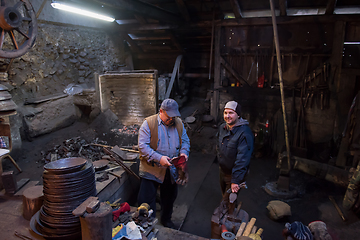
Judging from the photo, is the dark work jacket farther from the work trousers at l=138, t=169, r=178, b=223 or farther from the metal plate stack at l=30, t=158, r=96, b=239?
the metal plate stack at l=30, t=158, r=96, b=239

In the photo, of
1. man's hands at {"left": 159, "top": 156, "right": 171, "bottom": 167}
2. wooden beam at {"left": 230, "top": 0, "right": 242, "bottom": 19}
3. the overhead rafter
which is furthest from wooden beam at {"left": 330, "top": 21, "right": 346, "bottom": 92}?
man's hands at {"left": 159, "top": 156, "right": 171, "bottom": 167}

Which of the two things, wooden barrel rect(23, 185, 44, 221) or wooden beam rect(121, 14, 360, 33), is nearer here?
wooden barrel rect(23, 185, 44, 221)

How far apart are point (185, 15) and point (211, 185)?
18.7 feet

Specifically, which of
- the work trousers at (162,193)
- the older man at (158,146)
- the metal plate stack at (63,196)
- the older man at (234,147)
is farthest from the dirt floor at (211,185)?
the metal plate stack at (63,196)

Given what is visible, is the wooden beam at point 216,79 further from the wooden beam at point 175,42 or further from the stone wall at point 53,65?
the stone wall at point 53,65

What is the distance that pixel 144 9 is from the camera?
623cm

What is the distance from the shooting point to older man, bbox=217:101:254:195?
3.23m

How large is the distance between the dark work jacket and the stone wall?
17.6 feet

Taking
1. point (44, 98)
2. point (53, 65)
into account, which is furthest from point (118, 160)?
point (53, 65)

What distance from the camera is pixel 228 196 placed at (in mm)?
3436

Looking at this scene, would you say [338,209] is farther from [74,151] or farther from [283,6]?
[74,151]

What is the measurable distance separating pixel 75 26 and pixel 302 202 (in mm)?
8598

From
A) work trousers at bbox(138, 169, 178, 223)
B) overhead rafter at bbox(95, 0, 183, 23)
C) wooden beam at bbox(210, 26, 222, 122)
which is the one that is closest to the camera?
work trousers at bbox(138, 169, 178, 223)

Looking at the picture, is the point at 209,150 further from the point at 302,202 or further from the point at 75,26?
the point at 75,26
